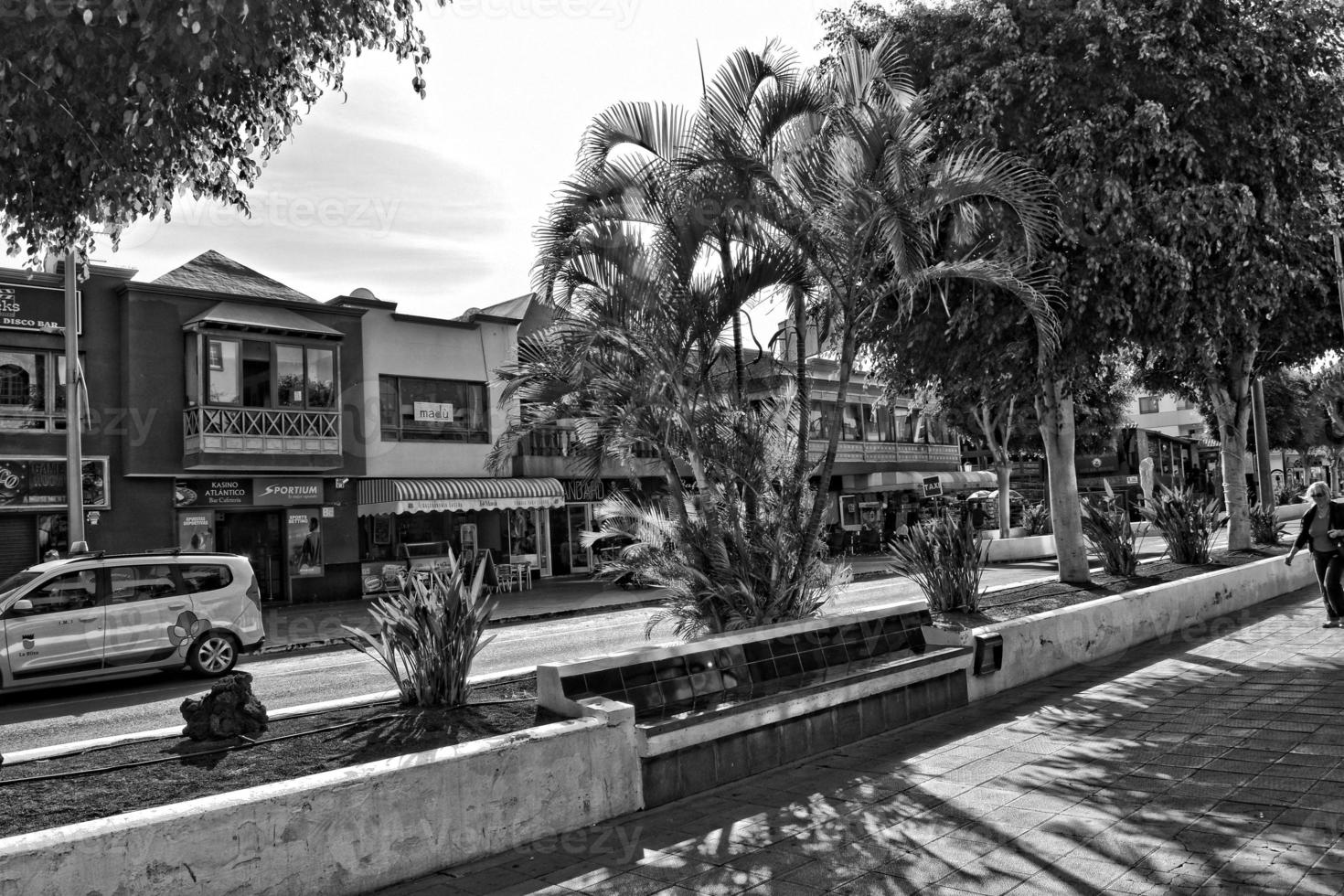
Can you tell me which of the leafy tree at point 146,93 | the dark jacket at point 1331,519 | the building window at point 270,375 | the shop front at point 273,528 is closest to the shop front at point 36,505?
the shop front at point 273,528

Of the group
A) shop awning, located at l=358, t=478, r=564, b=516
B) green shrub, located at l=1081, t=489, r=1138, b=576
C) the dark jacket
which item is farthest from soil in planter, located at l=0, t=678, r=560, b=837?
shop awning, located at l=358, t=478, r=564, b=516

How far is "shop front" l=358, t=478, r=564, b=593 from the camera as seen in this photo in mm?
24125

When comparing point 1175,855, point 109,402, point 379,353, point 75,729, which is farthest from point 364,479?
point 1175,855

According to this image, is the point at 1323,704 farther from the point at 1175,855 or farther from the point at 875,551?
the point at 875,551

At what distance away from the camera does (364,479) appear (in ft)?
81.1

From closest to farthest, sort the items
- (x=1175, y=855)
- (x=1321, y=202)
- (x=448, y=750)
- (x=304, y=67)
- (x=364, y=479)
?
1. (x=1175, y=855)
2. (x=448, y=750)
3. (x=304, y=67)
4. (x=1321, y=202)
5. (x=364, y=479)

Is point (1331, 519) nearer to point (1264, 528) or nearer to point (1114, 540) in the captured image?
point (1114, 540)

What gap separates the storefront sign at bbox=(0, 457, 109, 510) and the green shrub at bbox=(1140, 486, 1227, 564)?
19.9 m

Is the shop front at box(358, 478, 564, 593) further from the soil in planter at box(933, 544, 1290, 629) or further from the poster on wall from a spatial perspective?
the soil in planter at box(933, 544, 1290, 629)

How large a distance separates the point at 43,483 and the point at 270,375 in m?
5.09

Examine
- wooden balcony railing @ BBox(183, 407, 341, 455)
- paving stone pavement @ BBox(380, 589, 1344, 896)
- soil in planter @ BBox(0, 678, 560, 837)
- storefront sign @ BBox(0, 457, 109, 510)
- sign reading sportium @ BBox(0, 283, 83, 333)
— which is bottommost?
paving stone pavement @ BBox(380, 589, 1344, 896)

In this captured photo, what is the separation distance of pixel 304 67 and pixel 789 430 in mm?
5009

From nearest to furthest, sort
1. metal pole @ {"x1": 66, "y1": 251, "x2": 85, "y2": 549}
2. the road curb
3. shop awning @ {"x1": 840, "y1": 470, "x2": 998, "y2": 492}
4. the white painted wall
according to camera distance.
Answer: the road curb < metal pole @ {"x1": 66, "y1": 251, "x2": 85, "y2": 549} < the white painted wall < shop awning @ {"x1": 840, "y1": 470, "x2": 998, "y2": 492}

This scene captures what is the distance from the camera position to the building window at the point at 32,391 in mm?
19672
